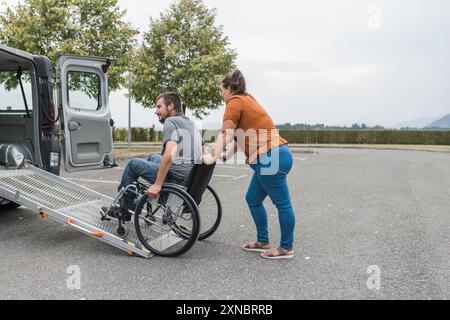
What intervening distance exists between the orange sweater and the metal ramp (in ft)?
4.12

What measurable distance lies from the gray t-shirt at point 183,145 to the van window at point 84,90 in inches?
93.6

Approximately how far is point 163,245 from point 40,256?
1130 mm

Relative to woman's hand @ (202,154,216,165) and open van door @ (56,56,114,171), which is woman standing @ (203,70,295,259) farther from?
open van door @ (56,56,114,171)

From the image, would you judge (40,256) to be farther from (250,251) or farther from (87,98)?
(87,98)

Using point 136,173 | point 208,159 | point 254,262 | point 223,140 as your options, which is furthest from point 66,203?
point 254,262

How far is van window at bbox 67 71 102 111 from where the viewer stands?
6383mm

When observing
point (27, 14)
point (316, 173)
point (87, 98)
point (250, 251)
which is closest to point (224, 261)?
point (250, 251)

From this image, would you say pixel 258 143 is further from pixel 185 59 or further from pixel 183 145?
pixel 185 59

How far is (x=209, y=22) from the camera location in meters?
29.8

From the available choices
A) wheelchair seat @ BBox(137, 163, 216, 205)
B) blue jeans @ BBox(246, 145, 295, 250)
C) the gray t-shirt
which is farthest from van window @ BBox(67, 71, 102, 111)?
blue jeans @ BBox(246, 145, 295, 250)

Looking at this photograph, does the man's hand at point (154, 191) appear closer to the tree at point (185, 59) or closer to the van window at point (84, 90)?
the van window at point (84, 90)

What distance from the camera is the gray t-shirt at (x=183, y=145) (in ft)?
14.7

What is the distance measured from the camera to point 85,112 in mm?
6570

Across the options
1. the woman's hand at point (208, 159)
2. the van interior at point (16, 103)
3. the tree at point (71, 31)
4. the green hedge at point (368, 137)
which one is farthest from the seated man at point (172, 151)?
the green hedge at point (368, 137)
